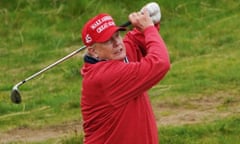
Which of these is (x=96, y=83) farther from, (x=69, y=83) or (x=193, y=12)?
(x=193, y=12)

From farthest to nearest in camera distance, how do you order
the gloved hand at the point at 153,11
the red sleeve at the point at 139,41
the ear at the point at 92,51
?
1. the red sleeve at the point at 139,41
2. the gloved hand at the point at 153,11
3. the ear at the point at 92,51

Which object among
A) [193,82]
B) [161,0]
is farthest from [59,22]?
[193,82]

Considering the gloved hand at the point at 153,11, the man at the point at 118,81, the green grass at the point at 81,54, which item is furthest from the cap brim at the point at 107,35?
the green grass at the point at 81,54

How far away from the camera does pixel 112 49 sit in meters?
4.55

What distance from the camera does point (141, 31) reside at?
4695mm

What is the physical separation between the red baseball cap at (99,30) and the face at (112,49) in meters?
0.03

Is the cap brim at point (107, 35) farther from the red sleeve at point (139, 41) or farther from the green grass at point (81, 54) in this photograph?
the green grass at point (81, 54)

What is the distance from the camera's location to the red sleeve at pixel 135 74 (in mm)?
4457

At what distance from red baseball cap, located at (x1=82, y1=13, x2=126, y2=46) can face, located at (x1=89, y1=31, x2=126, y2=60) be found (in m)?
0.03

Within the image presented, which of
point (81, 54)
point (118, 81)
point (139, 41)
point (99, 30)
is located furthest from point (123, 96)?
point (81, 54)

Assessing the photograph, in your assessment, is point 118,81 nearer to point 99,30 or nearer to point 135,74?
point 135,74

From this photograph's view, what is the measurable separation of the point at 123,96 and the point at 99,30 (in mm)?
387

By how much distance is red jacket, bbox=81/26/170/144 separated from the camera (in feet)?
14.7

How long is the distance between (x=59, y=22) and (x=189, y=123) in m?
5.75
